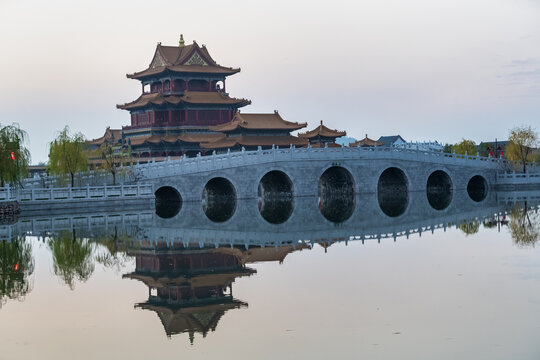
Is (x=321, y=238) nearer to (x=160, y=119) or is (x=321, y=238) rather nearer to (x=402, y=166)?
(x=402, y=166)

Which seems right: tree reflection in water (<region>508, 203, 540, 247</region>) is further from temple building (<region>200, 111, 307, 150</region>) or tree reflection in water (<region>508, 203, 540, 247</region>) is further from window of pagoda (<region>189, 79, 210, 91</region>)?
window of pagoda (<region>189, 79, 210, 91</region>)

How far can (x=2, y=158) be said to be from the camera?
26516 mm

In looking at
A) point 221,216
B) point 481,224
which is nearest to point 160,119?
point 221,216

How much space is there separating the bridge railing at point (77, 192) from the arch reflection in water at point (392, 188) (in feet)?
34.2

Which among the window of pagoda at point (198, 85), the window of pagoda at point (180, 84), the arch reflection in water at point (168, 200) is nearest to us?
the arch reflection in water at point (168, 200)

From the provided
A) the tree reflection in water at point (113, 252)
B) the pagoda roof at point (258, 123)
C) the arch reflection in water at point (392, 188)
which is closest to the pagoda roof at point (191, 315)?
the tree reflection in water at point (113, 252)

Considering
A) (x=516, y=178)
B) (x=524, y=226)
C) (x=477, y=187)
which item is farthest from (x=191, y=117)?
(x=524, y=226)

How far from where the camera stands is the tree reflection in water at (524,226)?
61.5ft

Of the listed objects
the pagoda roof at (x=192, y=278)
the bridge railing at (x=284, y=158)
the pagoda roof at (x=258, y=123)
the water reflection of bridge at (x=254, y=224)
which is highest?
the pagoda roof at (x=258, y=123)

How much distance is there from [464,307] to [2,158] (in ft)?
64.6

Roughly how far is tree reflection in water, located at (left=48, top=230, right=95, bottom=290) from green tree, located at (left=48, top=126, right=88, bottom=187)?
10646mm

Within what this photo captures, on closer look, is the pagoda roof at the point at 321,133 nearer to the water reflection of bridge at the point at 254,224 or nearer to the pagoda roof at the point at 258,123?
the pagoda roof at the point at 258,123

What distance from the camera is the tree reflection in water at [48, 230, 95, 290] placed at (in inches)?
591

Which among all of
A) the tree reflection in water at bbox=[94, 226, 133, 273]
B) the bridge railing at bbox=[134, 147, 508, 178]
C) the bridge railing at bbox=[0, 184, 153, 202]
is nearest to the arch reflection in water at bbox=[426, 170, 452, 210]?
the bridge railing at bbox=[134, 147, 508, 178]
